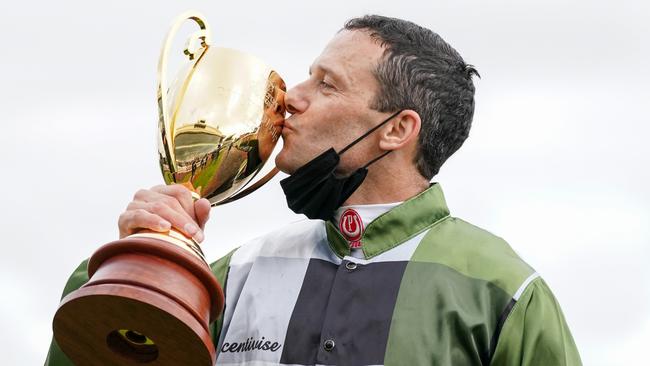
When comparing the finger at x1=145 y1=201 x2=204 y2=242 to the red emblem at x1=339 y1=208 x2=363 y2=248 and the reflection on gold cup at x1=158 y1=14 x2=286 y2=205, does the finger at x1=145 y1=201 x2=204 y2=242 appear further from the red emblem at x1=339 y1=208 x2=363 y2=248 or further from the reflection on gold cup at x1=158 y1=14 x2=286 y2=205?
the red emblem at x1=339 y1=208 x2=363 y2=248

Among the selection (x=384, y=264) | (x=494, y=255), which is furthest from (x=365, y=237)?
(x=494, y=255)

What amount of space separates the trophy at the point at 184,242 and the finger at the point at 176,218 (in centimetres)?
4

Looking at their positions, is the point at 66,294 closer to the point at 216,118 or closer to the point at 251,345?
the point at 251,345

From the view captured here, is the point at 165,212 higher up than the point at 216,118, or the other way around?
the point at 216,118

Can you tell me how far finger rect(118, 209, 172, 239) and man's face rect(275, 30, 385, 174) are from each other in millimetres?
977

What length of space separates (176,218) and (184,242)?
0.39ft

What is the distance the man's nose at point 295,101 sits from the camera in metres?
7.17

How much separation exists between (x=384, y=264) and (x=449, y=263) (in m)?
0.31

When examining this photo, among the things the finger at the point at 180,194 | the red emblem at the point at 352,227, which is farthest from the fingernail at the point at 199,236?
the red emblem at the point at 352,227

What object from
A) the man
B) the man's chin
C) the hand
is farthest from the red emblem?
the hand

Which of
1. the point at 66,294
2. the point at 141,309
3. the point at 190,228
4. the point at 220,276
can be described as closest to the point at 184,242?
the point at 190,228

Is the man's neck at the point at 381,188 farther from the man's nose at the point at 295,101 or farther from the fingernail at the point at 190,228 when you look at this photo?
the fingernail at the point at 190,228

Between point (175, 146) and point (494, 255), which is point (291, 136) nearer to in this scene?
point (175, 146)

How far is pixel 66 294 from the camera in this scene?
7004 mm
